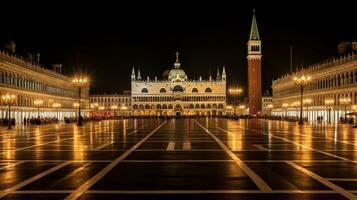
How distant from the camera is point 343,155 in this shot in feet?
80.9

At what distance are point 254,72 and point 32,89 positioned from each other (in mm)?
77842

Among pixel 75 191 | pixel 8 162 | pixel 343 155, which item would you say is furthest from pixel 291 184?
pixel 8 162

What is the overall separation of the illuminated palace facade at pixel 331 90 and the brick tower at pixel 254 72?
21334 millimetres

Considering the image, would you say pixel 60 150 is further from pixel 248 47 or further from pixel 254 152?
pixel 248 47

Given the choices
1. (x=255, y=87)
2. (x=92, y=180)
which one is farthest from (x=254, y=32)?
(x=92, y=180)

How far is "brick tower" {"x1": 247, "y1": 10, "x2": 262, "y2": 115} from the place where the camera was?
162 meters

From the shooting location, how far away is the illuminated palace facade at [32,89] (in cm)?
9156

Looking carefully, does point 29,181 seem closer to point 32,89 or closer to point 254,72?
point 32,89

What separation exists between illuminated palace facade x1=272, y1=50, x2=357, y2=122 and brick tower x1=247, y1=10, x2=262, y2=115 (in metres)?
21.3

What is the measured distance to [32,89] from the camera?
11025 centimetres

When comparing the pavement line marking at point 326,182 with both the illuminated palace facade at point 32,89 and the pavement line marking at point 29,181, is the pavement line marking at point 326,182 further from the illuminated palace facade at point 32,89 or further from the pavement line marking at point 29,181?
the illuminated palace facade at point 32,89

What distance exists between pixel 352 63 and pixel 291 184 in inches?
3210

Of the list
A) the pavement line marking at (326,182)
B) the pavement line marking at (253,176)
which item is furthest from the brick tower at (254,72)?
the pavement line marking at (326,182)

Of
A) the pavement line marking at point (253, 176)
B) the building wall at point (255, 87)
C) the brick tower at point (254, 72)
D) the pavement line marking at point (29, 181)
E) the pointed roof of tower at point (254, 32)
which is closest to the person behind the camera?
the pavement line marking at point (29, 181)
